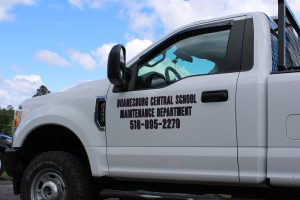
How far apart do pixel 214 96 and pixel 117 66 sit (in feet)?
3.10

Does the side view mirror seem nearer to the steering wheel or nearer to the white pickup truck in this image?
the white pickup truck

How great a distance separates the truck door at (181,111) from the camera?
13.0 ft

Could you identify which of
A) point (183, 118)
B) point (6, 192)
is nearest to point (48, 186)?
point (183, 118)

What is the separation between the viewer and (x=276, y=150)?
3.71 metres

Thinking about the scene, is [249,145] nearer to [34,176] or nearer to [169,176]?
[169,176]

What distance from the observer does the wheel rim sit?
4.77m

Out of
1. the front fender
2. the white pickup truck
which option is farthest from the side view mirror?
the front fender

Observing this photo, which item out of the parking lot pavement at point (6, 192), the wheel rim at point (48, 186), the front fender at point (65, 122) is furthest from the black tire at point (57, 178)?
the parking lot pavement at point (6, 192)

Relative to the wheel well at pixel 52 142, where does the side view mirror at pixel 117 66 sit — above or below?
above

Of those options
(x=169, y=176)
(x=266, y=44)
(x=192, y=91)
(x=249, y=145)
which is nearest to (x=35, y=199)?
(x=169, y=176)

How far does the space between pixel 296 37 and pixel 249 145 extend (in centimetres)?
193

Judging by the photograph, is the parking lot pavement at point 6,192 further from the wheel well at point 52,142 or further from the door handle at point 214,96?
the door handle at point 214,96

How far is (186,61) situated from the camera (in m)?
4.43

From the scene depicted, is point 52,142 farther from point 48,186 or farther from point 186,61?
point 186,61
